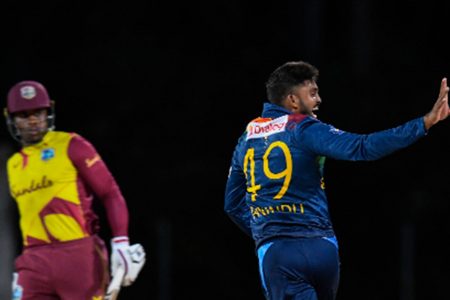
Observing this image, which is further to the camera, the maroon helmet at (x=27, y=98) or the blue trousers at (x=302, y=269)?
the maroon helmet at (x=27, y=98)

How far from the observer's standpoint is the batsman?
6.77 meters

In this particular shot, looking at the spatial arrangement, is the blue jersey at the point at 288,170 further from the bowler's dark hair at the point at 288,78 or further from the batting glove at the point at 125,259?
the batting glove at the point at 125,259

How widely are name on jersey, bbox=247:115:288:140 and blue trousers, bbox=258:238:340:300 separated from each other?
0.57 m

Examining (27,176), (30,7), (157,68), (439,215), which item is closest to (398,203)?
(439,215)

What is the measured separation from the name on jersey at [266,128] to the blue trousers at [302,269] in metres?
0.57

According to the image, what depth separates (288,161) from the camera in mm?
6176

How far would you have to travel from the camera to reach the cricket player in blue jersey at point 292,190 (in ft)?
20.1

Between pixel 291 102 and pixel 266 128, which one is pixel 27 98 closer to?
pixel 266 128

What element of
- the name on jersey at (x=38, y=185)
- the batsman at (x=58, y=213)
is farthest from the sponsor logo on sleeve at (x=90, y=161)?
the name on jersey at (x=38, y=185)

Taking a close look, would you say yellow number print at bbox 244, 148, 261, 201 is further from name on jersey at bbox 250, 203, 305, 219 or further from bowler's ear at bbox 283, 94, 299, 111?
bowler's ear at bbox 283, 94, 299, 111

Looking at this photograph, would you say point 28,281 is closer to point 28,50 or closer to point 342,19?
point 28,50

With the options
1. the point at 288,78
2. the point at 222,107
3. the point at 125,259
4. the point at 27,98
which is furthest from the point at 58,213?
the point at 222,107

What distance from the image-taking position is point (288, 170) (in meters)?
6.18

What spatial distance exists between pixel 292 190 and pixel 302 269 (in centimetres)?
41
